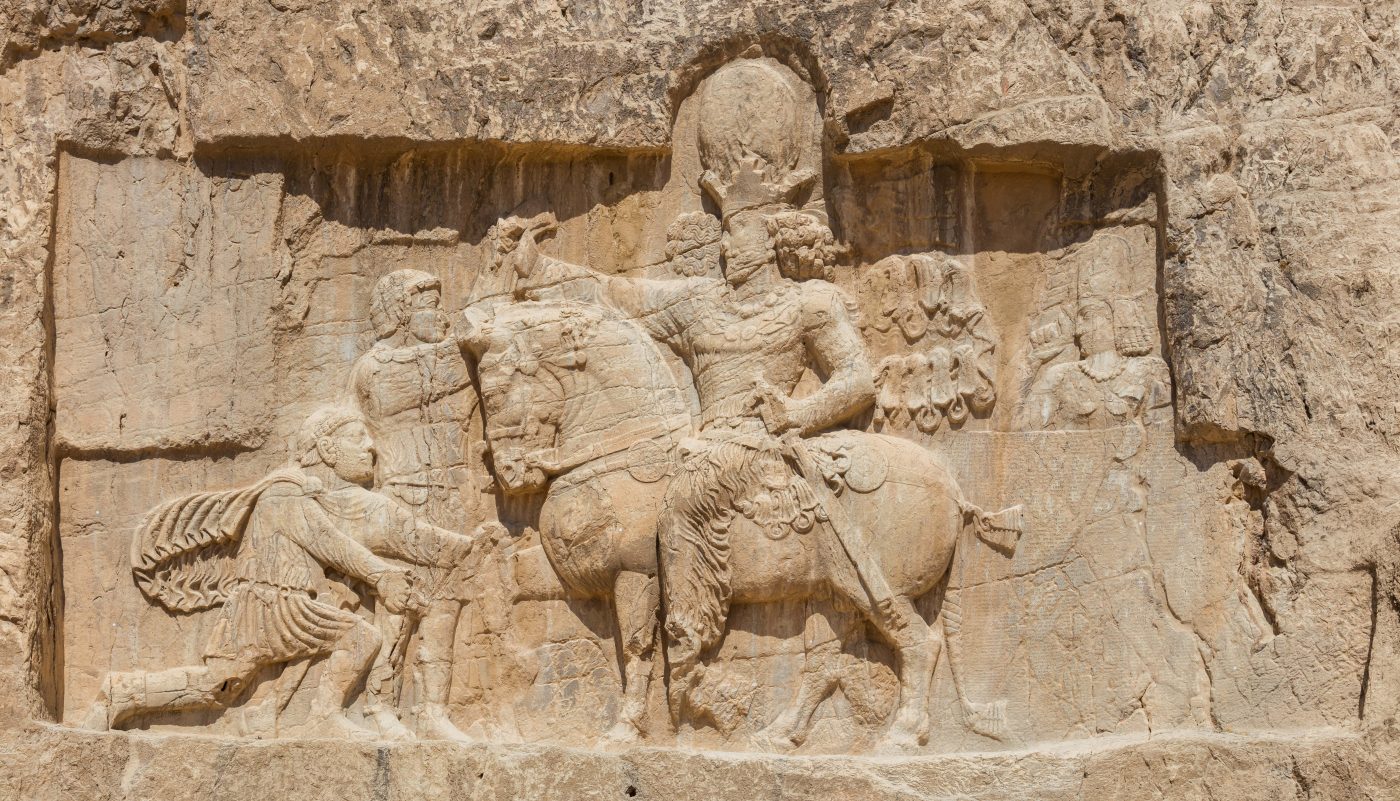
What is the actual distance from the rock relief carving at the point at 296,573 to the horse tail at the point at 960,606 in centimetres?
164

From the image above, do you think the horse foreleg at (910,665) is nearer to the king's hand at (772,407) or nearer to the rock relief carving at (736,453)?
the rock relief carving at (736,453)

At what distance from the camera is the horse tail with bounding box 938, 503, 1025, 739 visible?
729cm

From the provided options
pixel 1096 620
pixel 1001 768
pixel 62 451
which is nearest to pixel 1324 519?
pixel 1096 620

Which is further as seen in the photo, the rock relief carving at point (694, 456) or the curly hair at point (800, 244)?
the curly hair at point (800, 244)

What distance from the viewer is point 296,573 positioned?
736cm

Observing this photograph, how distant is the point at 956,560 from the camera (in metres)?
7.40

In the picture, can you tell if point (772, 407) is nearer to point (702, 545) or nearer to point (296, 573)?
point (702, 545)

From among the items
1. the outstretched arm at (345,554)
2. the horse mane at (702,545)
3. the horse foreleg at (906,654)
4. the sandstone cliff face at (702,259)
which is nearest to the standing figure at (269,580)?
the outstretched arm at (345,554)

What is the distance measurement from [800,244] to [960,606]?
1333 millimetres

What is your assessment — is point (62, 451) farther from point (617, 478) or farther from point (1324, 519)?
point (1324, 519)

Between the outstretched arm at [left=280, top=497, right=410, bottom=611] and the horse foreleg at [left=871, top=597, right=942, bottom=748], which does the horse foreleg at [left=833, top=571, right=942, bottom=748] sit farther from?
the outstretched arm at [left=280, top=497, right=410, bottom=611]

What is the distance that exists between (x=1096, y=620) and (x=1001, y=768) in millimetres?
636

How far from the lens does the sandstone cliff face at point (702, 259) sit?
7.18m

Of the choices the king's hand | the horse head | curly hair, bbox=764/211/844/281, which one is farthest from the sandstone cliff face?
the king's hand
